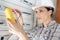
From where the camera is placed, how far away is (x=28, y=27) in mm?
1906

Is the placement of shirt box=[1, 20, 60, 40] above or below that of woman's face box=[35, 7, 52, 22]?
below

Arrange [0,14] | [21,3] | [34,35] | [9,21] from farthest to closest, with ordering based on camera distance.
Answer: [21,3]
[34,35]
[0,14]
[9,21]

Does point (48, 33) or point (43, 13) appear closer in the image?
point (48, 33)

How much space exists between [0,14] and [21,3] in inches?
13.5

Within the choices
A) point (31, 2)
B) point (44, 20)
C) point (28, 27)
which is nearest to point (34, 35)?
point (44, 20)

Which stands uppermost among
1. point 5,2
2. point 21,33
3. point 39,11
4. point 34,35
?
point 5,2

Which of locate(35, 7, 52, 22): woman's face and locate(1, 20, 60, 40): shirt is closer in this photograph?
locate(1, 20, 60, 40): shirt

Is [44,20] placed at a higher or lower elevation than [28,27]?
higher

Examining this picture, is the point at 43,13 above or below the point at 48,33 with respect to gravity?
above

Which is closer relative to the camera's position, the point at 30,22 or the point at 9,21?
the point at 9,21

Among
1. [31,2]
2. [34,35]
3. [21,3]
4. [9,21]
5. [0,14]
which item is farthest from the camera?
[31,2]

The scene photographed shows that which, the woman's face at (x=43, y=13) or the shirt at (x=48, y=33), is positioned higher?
the woman's face at (x=43, y=13)

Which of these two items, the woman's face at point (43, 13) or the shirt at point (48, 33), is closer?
the shirt at point (48, 33)

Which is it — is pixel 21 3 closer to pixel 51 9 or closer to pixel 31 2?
pixel 31 2
